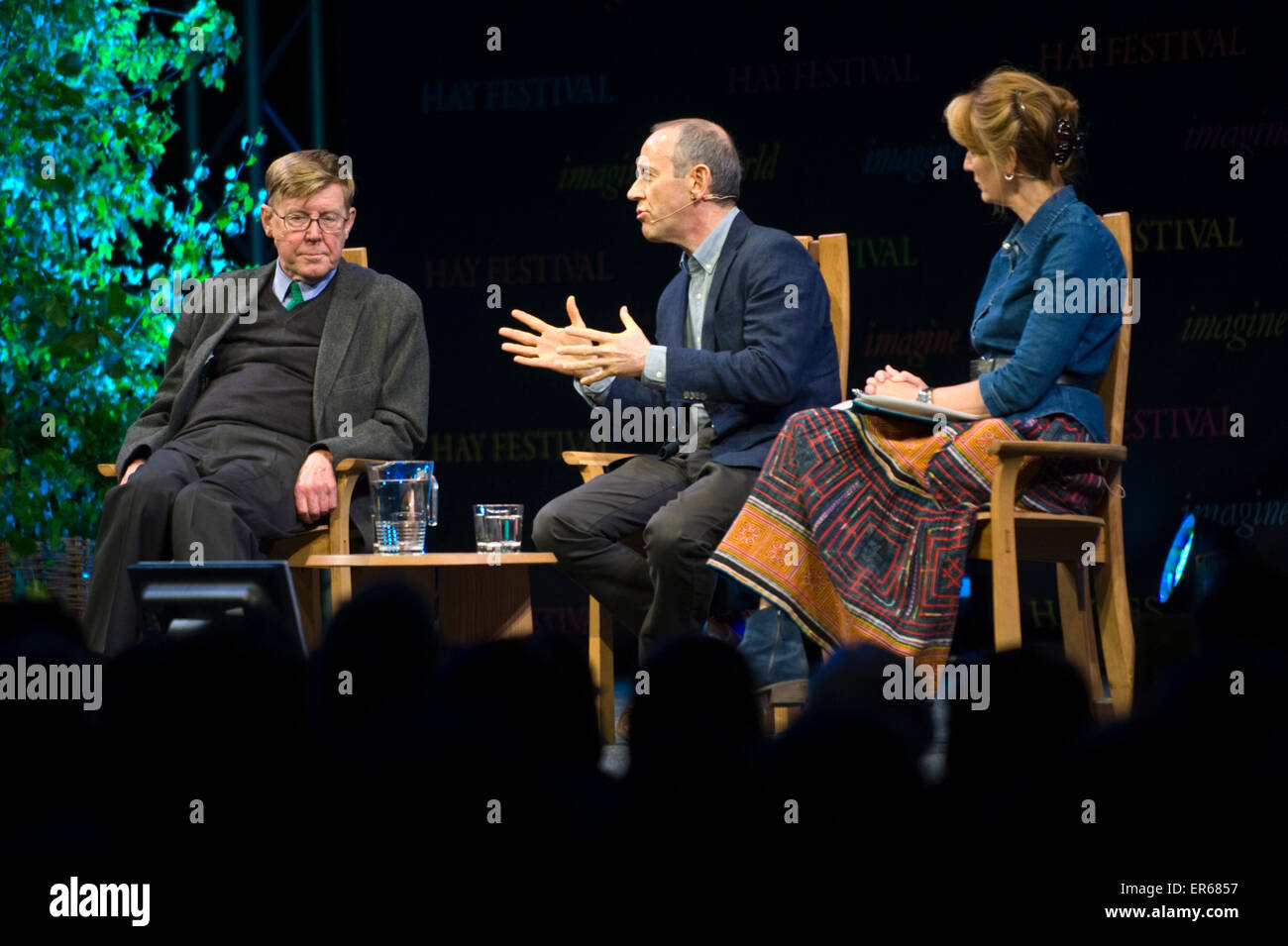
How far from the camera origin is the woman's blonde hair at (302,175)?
357 cm

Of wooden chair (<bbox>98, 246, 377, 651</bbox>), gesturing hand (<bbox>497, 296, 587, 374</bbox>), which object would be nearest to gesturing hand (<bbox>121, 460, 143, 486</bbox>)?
wooden chair (<bbox>98, 246, 377, 651</bbox>)

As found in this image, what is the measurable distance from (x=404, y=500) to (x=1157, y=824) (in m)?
2.42

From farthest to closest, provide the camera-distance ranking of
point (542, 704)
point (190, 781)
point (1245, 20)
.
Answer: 1. point (1245, 20)
2. point (542, 704)
3. point (190, 781)

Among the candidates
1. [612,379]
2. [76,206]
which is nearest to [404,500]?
[612,379]

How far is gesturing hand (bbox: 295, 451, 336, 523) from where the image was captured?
334 centimetres

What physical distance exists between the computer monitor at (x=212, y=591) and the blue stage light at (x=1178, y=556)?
8.43 ft

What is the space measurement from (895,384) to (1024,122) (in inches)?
24.0

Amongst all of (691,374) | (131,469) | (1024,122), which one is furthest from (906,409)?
(131,469)

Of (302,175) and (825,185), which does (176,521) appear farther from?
(825,185)

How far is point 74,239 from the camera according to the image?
4.07 metres

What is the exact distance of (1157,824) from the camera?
1.18 meters
